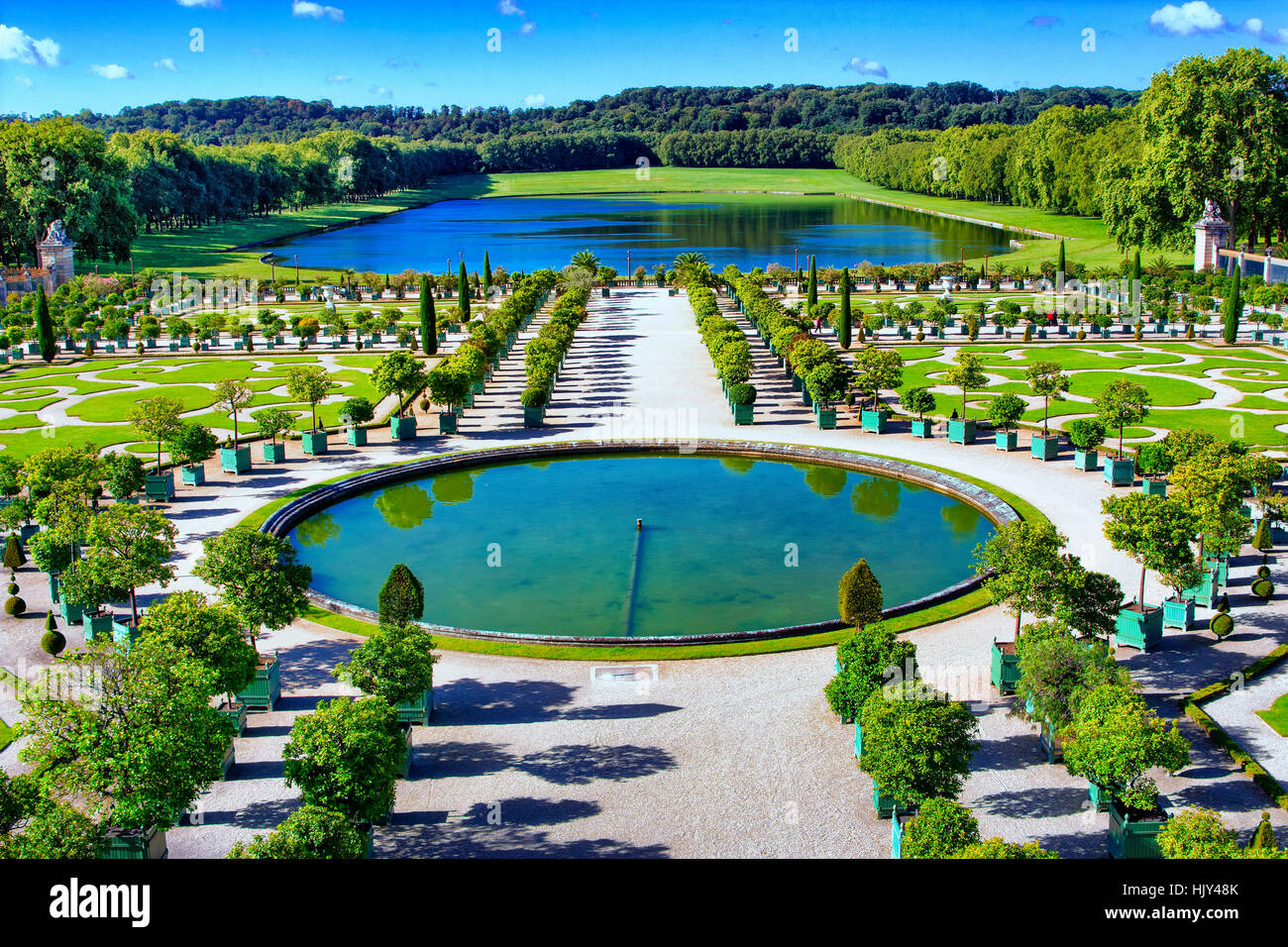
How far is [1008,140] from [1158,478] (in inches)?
5533

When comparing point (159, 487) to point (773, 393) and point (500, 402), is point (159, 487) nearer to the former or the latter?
point (500, 402)

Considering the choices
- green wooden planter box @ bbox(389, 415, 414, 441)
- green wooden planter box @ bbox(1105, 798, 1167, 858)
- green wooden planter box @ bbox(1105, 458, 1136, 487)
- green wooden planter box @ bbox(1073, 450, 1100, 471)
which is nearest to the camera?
green wooden planter box @ bbox(1105, 798, 1167, 858)

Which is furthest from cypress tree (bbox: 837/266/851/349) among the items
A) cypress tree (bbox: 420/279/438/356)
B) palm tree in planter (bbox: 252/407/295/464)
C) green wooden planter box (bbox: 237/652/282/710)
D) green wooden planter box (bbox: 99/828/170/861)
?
green wooden planter box (bbox: 99/828/170/861)

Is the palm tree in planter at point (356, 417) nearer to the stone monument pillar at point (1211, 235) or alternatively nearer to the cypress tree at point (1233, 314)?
the cypress tree at point (1233, 314)

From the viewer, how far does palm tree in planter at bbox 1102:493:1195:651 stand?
2325 centimetres

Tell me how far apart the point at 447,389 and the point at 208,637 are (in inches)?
954

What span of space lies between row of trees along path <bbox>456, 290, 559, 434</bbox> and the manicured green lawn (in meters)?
29.1

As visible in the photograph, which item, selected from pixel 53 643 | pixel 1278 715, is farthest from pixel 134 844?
pixel 1278 715

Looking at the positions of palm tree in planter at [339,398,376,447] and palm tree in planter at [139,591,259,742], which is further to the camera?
palm tree in planter at [339,398,376,447]

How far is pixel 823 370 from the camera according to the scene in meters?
42.5

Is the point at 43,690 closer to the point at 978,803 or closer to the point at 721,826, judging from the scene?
the point at 721,826

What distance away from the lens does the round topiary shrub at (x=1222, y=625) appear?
76.5 feet

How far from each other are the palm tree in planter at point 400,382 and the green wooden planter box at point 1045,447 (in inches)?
855

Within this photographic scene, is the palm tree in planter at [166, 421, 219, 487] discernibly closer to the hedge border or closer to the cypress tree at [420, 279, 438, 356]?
the cypress tree at [420, 279, 438, 356]
